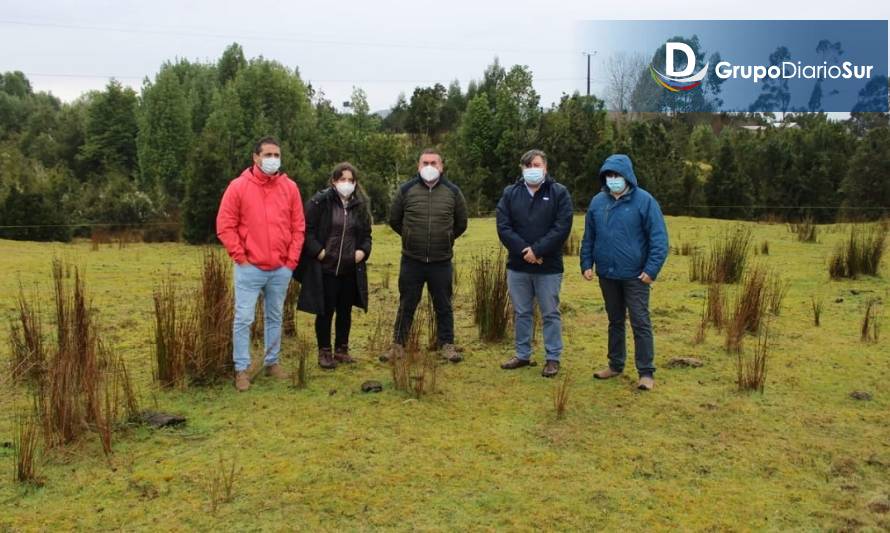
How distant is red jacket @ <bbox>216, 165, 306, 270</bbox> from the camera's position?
4.19 meters

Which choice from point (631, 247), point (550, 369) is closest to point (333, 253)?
point (550, 369)

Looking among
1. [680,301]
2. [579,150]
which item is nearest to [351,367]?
[680,301]

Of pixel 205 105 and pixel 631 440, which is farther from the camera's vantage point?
pixel 205 105

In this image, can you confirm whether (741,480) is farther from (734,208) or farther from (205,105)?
(205,105)

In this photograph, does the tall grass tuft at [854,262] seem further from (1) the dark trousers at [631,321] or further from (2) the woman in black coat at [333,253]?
(2) the woman in black coat at [333,253]

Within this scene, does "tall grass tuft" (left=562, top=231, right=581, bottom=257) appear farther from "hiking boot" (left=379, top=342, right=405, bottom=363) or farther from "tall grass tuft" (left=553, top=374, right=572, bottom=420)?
"tall grass tuft" (left=553, top=374, right=572, bottom=420)

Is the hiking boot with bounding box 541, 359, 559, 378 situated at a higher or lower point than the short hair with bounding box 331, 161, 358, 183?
lower

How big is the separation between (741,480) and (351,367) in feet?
8.40

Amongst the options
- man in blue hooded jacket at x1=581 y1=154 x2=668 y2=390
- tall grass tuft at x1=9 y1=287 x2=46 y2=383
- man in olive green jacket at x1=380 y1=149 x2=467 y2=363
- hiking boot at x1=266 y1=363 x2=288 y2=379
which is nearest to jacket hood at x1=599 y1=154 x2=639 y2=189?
Result: man in blue hooded jacket at x1=581 y1=154 x2=668 y2=390

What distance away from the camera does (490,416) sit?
154 inches

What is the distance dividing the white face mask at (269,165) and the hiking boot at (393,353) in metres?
1.29

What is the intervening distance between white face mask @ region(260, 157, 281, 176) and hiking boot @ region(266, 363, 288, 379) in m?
1.20

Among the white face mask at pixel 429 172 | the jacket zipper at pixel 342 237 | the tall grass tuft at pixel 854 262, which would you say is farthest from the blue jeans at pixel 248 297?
the tall grass tuft at pixel 854 262

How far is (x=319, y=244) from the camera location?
15.2 ft
